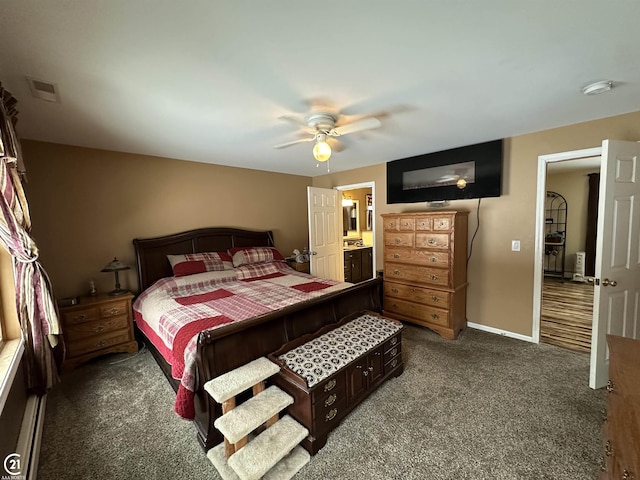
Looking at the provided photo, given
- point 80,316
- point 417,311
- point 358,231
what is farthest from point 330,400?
point 358,231

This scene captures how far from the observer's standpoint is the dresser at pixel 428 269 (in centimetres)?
309

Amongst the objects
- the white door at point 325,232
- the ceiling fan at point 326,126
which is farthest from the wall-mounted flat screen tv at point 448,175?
the ceiling fan at point 326,126

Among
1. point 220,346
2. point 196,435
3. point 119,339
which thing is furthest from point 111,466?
point 119,339

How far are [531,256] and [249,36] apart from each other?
346 centimetres

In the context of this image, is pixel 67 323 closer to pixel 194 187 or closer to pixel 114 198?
Answer: pixel 114 198

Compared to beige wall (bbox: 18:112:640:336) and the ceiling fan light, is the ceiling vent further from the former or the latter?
the ceiling fan light

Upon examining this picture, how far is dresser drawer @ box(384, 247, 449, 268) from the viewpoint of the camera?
3137mm

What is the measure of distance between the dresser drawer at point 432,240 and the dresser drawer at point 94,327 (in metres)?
3.60

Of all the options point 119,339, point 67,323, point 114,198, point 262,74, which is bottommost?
point 119,339

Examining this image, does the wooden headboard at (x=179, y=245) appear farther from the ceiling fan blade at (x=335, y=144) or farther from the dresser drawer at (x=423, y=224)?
the dresser drawer at (x=423, y=224)

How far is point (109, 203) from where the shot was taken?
3.11m

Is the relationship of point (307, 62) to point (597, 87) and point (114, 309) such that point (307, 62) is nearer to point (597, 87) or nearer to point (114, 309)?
point (597, 87)

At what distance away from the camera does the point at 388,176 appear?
161 inches

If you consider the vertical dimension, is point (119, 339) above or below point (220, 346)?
below
